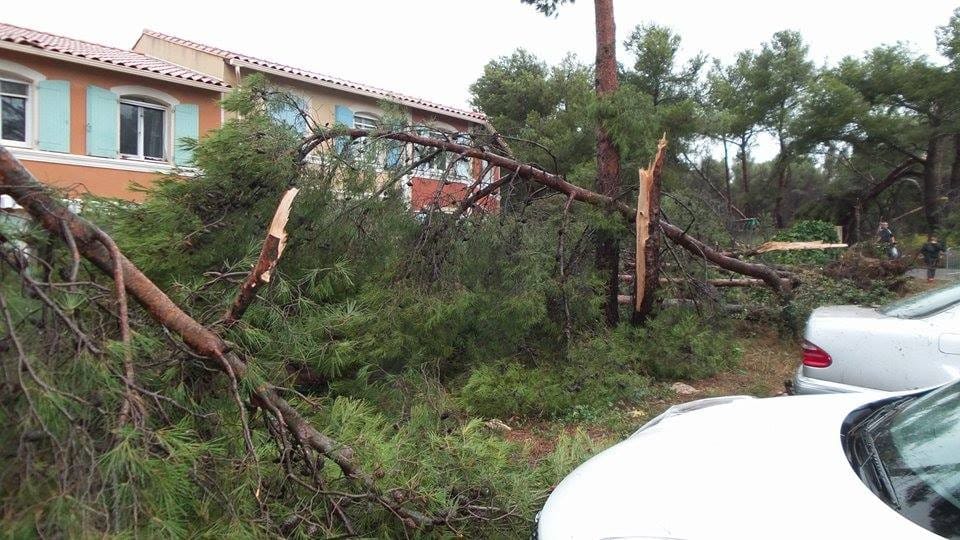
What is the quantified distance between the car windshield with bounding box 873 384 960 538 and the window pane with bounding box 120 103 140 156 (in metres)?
14.4

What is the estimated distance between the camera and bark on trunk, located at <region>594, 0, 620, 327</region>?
23.6 feet

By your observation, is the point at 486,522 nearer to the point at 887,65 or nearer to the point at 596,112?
the point at 596,112

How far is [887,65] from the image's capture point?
23.6 metres

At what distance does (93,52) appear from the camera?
43.0 ft

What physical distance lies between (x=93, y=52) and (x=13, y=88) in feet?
6.36

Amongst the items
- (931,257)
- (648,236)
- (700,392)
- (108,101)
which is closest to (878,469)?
(700,392)

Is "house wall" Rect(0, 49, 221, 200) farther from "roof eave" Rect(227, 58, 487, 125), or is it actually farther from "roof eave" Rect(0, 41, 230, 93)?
"roof eave" Rect(227, 58, 487, 125)

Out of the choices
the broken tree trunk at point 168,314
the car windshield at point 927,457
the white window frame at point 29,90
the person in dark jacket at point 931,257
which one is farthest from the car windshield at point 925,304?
the white window frame at point 29,90

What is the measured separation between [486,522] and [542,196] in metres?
4.82

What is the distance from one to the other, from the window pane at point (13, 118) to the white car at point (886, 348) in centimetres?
1365

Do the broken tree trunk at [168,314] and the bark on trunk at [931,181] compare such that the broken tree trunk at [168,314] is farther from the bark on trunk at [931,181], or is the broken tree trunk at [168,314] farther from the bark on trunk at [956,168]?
the bark on trunk at [956,168]

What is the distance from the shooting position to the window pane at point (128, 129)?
42.7 ft

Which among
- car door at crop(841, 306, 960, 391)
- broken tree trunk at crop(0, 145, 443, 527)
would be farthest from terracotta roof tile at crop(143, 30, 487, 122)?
broken tree trunk at crop(0, 145, 443, 527)

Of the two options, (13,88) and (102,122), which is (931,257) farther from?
(13,88)
